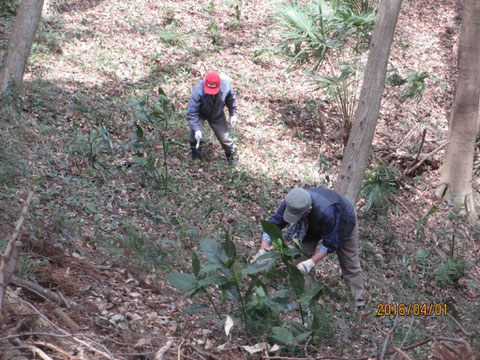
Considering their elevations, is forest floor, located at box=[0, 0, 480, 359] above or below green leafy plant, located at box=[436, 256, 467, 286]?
above

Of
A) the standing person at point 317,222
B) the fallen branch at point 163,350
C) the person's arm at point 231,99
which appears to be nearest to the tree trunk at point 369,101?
the standing person at point 317,222

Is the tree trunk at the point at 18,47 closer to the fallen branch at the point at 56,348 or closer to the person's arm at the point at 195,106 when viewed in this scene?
the person's arm at the point at 195,106

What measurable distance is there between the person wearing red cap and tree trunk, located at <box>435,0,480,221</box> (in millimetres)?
4058

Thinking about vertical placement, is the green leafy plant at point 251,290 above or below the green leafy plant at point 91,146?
above

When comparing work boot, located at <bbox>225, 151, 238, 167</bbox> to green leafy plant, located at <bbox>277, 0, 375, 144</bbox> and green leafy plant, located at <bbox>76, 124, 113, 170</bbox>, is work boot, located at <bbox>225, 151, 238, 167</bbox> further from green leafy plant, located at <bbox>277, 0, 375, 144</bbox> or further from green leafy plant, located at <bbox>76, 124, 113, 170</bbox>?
green leafy plant, located at <bbox>76, 124, 113, 170</bbox>

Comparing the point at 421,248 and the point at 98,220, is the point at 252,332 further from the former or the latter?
the point at 421,248

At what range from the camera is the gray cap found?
5367mm

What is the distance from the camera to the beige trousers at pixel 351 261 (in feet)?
20.6

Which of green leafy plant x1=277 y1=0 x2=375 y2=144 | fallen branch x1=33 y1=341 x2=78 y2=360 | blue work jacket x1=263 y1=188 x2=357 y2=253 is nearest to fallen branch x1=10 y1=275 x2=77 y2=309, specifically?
fallen branch x1=33 y1=341 x2=78 y2=360

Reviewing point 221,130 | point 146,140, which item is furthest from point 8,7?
point 146,140

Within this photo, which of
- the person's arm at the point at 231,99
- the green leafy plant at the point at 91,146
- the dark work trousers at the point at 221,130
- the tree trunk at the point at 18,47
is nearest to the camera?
the green leafy plant at the point at 91,146

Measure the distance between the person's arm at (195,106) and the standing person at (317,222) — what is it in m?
3.68
